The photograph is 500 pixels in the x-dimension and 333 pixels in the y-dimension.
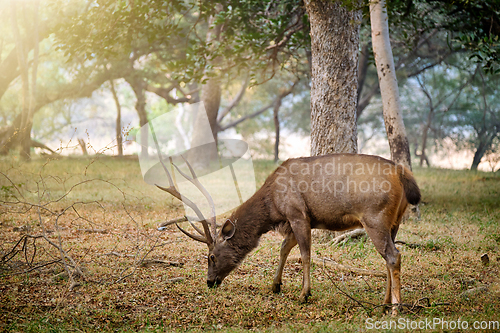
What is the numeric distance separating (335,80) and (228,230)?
3580 mm

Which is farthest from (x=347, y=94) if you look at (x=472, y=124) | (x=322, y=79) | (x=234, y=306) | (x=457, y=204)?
(x=472, y=124)

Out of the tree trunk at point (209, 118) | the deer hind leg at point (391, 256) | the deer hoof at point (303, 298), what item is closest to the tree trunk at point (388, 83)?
the deer hind leg at point (391, 256)

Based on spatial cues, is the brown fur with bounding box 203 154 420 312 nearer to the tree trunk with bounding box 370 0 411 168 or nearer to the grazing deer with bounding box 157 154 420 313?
the grazing deer with bounding box 157 154 420 313

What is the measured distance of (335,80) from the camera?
25.2 ft

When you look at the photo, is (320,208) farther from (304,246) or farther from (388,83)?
(388,83)

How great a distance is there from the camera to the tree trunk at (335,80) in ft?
24.9

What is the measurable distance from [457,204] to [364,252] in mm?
5351

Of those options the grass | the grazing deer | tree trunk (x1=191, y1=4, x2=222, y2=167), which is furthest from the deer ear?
tree trunk (x1=191, y1=4, x2=222, y2=167)

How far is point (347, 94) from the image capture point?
25.1 ft

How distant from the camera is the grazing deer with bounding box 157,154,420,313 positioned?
4.86 meters

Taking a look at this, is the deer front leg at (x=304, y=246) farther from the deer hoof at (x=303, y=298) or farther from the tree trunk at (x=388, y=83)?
the tree trunk at (x=388, y=83)

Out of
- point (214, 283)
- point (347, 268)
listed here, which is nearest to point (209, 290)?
point (214, 283)

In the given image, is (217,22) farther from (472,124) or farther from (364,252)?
(472,124)

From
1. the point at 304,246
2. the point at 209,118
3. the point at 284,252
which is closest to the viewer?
the point at 304,246
